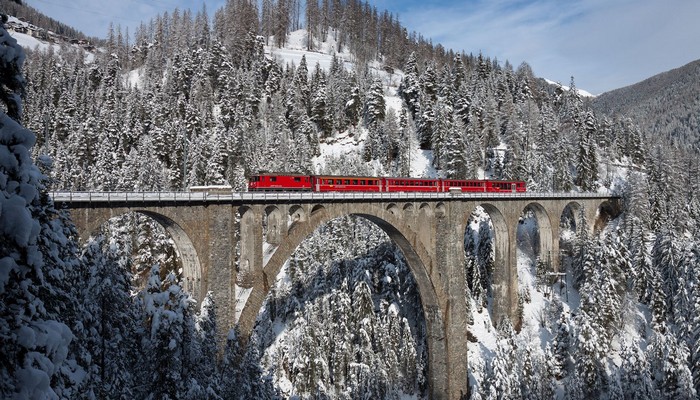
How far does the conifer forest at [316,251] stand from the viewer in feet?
20.8

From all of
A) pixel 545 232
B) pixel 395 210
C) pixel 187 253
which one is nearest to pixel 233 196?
pixel 187 253

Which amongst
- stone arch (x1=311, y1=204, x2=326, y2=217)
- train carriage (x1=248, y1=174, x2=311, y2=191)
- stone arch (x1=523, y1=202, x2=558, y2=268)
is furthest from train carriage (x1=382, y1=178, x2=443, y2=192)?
stone arch (x1=523, y1=202, x2=558, y2=268)

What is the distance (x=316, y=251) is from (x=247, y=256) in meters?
28.4

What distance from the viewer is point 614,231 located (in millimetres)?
54094

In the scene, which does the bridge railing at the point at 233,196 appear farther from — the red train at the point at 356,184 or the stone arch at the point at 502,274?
the stone arch at the point at 502,274

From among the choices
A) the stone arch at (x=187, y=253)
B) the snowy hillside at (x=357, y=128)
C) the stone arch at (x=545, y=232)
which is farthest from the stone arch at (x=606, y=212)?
the stone arch at (x=187, y=253)

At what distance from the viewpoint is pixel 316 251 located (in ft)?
164

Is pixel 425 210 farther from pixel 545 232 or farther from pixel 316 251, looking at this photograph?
pixel 545 232

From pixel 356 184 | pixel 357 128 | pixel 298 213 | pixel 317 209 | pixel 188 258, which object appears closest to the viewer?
pixel 188 258

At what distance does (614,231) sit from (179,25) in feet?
395

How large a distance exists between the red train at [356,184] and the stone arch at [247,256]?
160 inches

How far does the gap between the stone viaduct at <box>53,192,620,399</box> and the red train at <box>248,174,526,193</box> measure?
5.95 feet

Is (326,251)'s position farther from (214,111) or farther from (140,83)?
(140,83)

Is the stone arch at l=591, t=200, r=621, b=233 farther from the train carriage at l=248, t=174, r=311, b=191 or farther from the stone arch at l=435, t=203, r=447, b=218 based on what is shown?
the train carriage at l=248, t=174, r=311, b=191
